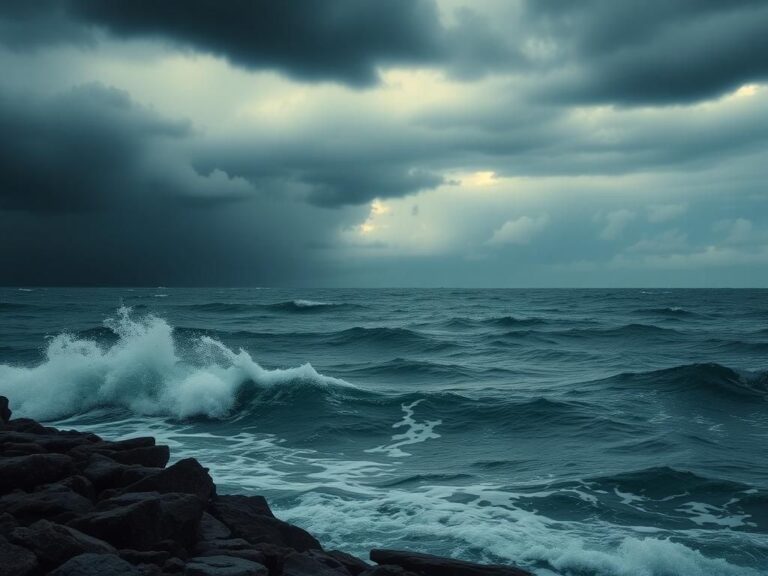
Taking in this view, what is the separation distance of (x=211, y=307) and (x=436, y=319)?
2450 centimetres

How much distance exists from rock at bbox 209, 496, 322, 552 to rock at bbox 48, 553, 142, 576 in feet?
6.13

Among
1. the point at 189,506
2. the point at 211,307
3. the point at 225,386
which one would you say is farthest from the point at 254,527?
the point at 211,307

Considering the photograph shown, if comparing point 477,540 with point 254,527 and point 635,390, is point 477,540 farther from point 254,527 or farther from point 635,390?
point 635,390

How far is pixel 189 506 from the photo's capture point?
596 centimetres

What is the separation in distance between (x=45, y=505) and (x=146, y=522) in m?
1.21

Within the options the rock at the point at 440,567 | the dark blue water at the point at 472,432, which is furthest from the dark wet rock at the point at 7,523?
the dark blue water at the point at 472,432

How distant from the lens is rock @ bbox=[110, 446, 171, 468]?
26.7 ft

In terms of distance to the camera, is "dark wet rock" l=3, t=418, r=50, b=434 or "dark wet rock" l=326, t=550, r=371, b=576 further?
"dark wet rock" l=3, t=418, r=50, b=434

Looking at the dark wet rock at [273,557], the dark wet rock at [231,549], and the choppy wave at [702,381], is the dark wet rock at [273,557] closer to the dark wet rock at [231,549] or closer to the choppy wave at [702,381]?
the dark wet rock at [231,549]

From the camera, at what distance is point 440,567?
6.15 m

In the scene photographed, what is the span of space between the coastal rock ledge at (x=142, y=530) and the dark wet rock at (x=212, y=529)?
0.05 feet

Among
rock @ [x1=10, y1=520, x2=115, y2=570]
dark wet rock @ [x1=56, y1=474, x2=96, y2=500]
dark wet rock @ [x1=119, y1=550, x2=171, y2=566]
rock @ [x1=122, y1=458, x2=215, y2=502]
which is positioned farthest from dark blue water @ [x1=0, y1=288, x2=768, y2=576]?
rock @ [x1=10, y1=520, x2=115, y2=570]

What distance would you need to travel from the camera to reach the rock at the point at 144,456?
8.12 meters

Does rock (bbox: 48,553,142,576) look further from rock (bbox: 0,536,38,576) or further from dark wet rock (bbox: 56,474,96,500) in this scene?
dark wet rock (bbox: 56,474,96,500)
